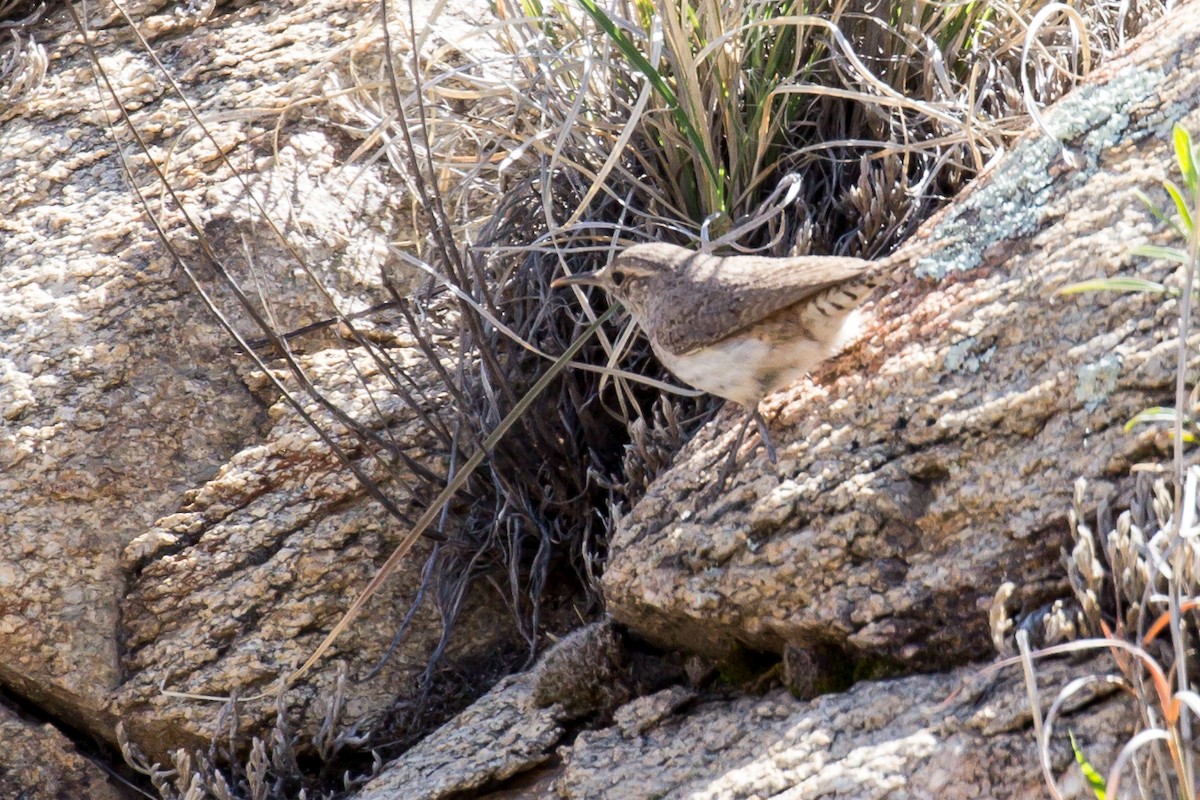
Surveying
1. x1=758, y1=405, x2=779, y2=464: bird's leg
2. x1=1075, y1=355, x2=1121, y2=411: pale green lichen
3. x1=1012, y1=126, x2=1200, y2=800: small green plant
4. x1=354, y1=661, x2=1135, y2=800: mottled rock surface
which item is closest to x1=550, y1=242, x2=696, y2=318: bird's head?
Answer: x1=758, y1=405, x2=779, y2=464: bird's leg

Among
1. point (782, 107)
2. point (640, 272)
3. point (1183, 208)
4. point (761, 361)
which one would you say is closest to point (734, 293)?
point (761, 361)

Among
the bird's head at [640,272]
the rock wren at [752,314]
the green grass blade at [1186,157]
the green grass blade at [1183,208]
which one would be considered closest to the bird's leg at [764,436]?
the rock wren at [752,314]

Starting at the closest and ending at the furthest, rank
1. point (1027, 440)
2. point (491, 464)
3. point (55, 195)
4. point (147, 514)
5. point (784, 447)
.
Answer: point (1027, 440) < point (784, 447) < point (491, 464) < point (147, 514) < point (55, 195)

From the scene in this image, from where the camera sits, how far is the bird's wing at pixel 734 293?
3396 mm

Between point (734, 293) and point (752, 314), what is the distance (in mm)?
141

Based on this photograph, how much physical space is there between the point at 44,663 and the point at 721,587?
2.69 meters

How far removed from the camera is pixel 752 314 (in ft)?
11.8

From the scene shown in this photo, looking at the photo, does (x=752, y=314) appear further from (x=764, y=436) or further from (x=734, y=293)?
(x=764, y=436)

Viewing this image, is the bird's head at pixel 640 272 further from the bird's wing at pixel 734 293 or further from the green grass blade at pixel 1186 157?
the green grass blade at pixel 1186 157

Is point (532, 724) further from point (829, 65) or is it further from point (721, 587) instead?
point (829, 65)

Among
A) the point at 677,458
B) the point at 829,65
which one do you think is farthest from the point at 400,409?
the point at 829,65

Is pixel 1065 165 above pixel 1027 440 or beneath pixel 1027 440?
above

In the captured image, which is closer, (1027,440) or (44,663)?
(1027,440)

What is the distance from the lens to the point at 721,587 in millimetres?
3291
